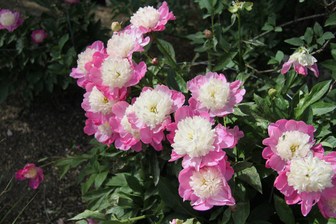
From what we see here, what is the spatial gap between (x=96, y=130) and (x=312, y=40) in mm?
1078

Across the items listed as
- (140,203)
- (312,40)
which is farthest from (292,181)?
(312,40)

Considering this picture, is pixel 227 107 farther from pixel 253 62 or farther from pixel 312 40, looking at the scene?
pixel 253 62

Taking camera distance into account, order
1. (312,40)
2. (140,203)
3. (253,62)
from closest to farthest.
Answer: (140,203) → (312,40) → (253,62)

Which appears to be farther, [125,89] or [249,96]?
[249,96]

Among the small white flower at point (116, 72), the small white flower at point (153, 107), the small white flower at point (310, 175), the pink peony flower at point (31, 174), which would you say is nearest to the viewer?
the small white flower at point (310, 175)

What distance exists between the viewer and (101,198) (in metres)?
1.91

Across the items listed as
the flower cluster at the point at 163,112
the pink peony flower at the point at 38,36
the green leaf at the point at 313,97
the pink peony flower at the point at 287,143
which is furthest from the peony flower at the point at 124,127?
the pink peony flower at the point at 38,36

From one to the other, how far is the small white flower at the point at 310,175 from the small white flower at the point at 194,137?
0.22 m

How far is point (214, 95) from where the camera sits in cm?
138

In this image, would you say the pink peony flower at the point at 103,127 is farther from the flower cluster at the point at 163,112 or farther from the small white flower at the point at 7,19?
the small white flower at the point at 7,19

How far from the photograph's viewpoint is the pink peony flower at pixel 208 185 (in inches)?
50.2

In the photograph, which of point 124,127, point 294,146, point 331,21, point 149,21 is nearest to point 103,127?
point 124,127

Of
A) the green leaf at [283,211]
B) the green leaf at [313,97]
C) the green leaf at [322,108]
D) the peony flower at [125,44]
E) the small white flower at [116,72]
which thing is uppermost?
the peony flower at [125,44]

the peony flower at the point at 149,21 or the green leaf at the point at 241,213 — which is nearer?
the green leaf at the point at 241,213
